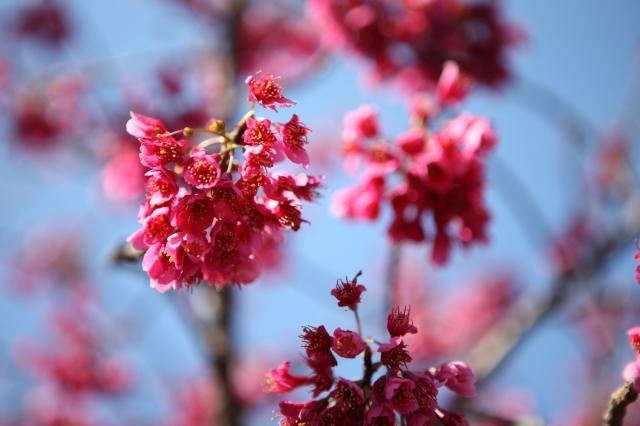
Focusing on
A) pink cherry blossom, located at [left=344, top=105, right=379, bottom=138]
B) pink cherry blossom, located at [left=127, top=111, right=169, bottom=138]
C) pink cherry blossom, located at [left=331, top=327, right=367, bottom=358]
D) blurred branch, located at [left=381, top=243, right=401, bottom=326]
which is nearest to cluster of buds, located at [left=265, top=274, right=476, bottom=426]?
pink cherry blossom, located at [left=331, top=327, right=367, bottom=358]

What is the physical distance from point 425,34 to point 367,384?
106 inches

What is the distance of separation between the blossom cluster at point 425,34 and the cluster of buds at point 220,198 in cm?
232

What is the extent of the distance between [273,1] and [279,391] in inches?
206

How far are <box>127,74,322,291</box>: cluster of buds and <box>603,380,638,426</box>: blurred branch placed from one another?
3.18 ft

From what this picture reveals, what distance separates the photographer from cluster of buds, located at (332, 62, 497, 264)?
6.67 ft

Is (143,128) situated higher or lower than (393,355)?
higher

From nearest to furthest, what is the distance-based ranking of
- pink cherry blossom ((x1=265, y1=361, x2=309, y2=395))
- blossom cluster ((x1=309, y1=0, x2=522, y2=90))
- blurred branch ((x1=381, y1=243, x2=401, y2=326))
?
pink cherry blossom ((x1=265, y1=361, x2=309, y2=395)) < blurred branch ((x1=381, y1=243, x2=401, y2=326)) < blossom cluster ((x1=309, y1=0, x2=522, y2=90))

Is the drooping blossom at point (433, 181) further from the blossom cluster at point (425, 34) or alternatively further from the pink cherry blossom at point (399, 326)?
the blossom cluster at point (425, 34)

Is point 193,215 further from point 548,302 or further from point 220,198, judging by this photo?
point 548,302

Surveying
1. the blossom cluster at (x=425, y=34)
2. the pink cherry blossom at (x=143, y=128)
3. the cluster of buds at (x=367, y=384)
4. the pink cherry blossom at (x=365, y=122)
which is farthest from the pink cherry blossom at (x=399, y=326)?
the blossom cluster at (x=425, y=34)

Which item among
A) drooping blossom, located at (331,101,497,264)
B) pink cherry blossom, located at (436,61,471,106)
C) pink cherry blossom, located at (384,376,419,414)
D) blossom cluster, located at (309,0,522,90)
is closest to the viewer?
pink cherry blossom, located at (384,376,419,414)

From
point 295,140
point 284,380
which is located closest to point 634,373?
point 284,380

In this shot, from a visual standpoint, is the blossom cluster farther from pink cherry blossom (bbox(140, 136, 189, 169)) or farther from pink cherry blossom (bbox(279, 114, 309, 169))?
pink cherry blossom (bbox(140, 136, 189, 169))

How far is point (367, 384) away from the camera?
53.6 inches
